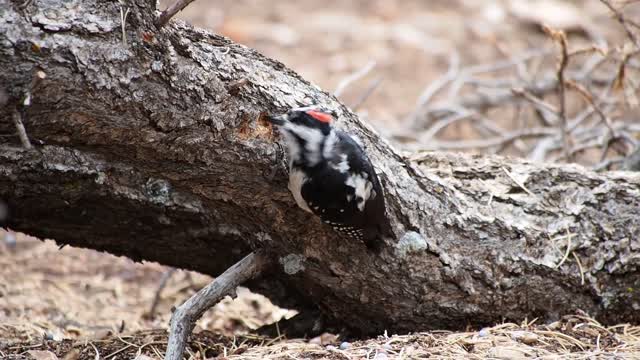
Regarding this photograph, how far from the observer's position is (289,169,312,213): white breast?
3.20 m

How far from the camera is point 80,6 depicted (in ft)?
9.25

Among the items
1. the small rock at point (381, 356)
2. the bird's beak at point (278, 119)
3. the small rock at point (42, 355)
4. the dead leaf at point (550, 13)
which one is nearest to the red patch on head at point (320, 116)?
the bird's beak at point (278, 119)

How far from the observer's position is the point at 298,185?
10.5ft

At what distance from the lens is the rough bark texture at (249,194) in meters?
2.87

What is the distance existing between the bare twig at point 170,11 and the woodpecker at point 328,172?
0.58 metres

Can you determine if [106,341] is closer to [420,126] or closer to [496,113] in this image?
[420,126]

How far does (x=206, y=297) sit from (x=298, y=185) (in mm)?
694

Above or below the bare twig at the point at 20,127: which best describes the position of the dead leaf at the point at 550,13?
above

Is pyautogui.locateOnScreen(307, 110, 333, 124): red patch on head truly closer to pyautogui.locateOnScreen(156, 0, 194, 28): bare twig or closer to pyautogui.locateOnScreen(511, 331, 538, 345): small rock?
pyautogui.locateOnScreen(156, 0, 194, 28): bare twig

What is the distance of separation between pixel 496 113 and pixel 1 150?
597 centimetres

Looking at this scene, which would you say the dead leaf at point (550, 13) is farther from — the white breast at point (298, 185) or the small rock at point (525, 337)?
the white breast at point (298, 185)

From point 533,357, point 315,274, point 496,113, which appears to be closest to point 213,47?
point 315,274

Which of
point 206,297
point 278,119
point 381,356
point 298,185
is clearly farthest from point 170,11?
point 381,356

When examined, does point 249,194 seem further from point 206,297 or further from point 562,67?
point 562,67
